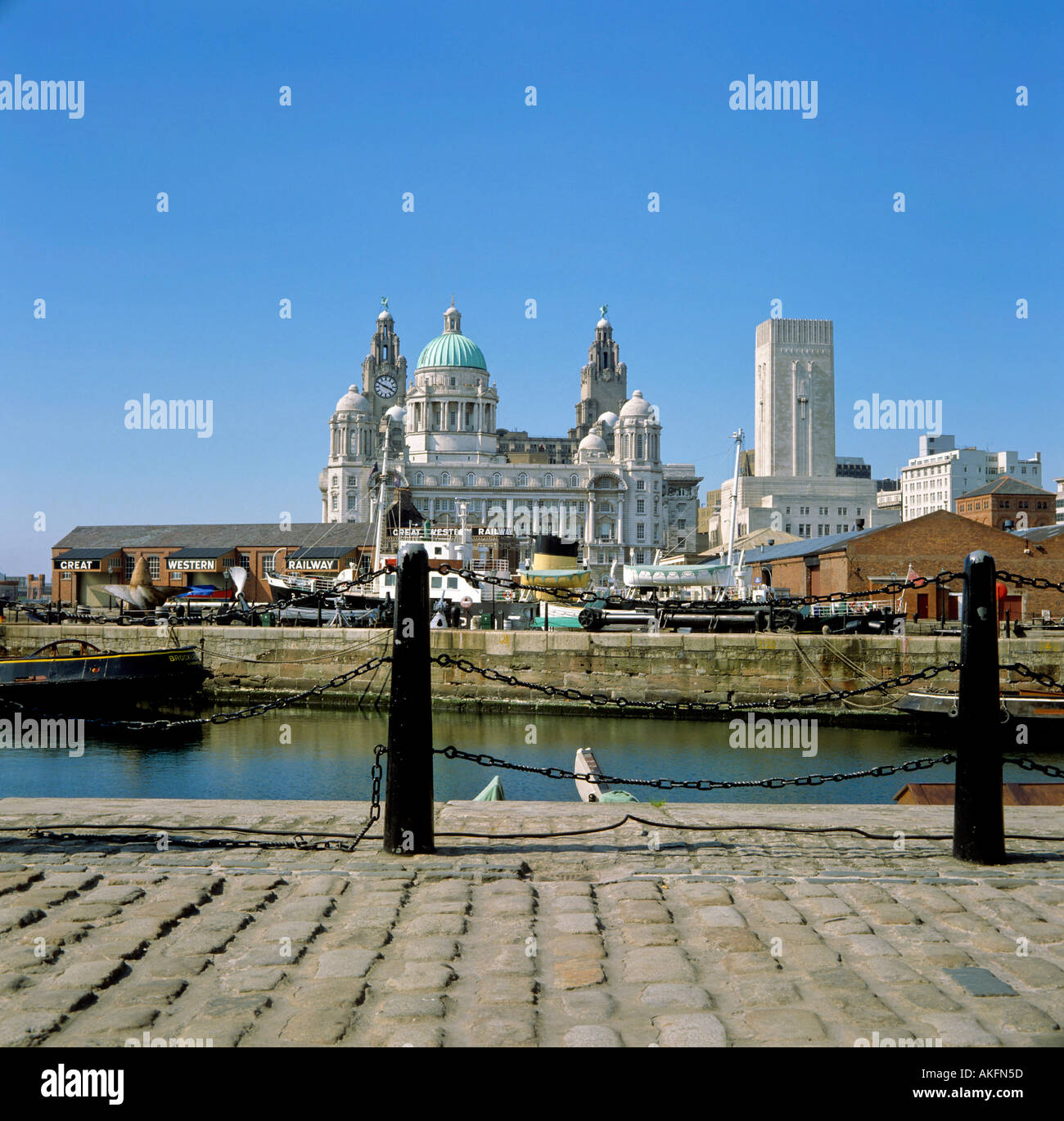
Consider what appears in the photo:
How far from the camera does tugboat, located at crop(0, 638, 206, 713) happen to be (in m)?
26.0

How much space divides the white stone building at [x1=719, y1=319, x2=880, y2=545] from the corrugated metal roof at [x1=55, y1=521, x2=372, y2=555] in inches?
2596

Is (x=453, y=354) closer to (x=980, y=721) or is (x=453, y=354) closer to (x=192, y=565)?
(x=192, y=565)

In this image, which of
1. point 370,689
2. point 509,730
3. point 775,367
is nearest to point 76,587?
point 370,689

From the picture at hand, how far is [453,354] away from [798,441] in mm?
45157

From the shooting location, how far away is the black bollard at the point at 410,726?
566 centimetres

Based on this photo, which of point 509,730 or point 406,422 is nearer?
point 509,730

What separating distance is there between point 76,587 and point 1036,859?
75575 millimetres

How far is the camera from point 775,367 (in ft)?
441

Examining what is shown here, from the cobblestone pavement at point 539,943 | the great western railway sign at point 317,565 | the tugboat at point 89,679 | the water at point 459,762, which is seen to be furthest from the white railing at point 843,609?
the great western railway sign at point 317,565

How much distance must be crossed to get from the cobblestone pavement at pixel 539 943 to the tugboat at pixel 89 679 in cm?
2106

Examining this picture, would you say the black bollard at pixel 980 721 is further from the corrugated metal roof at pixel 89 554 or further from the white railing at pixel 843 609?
the corrugated metal roof at pixel 89 554

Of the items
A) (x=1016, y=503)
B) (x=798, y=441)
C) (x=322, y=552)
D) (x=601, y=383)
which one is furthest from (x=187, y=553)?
(x=601, y=383)

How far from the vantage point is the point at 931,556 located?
44969 mm
